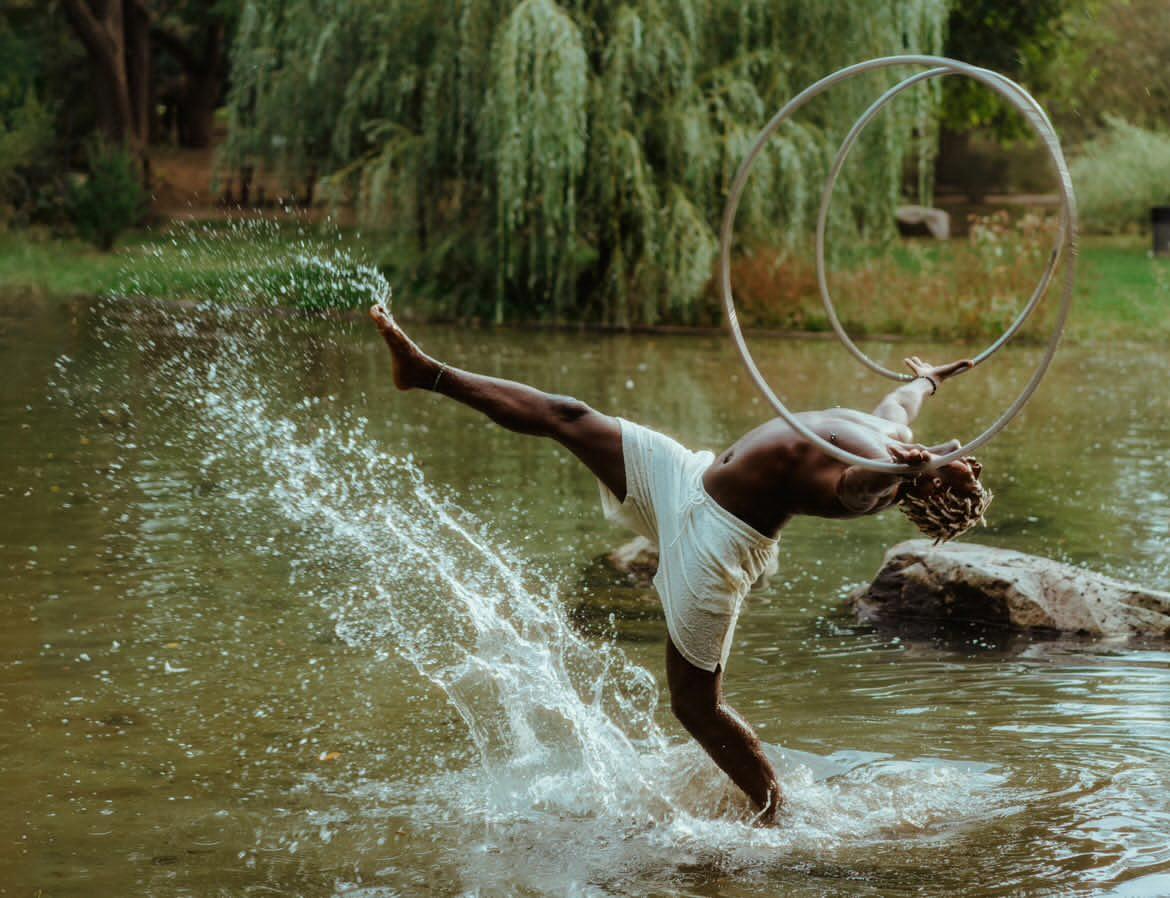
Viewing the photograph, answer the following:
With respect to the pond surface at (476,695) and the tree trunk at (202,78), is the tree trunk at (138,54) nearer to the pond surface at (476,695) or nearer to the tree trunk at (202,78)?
the tree trunk at (202,78)

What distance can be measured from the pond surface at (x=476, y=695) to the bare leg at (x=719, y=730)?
13cm

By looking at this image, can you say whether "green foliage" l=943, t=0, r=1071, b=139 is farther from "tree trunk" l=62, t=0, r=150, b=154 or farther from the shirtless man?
the shirtless man

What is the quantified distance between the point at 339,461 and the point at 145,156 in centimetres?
2286

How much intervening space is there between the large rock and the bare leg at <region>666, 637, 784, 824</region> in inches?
108

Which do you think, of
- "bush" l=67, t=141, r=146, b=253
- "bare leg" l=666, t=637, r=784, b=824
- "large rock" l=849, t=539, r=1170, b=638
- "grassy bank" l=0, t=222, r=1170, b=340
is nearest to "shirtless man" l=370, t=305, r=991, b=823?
"bare leg" l=666, t=637, r=784, b=824

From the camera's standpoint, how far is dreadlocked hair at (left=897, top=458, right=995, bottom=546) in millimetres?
5055

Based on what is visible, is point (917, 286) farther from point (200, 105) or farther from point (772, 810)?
point (200, 105)

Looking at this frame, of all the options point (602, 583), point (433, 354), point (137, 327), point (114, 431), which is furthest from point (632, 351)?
point (602, 583)

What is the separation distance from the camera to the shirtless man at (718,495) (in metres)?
5.11

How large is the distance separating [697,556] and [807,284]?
16.2 m

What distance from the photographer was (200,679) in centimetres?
697

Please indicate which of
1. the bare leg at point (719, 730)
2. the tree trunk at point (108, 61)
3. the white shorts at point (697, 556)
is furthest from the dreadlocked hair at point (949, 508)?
the tree trunk at point (108, 61)

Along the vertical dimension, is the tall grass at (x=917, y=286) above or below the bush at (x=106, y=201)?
below

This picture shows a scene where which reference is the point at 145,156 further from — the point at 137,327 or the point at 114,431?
the point at 114,431
